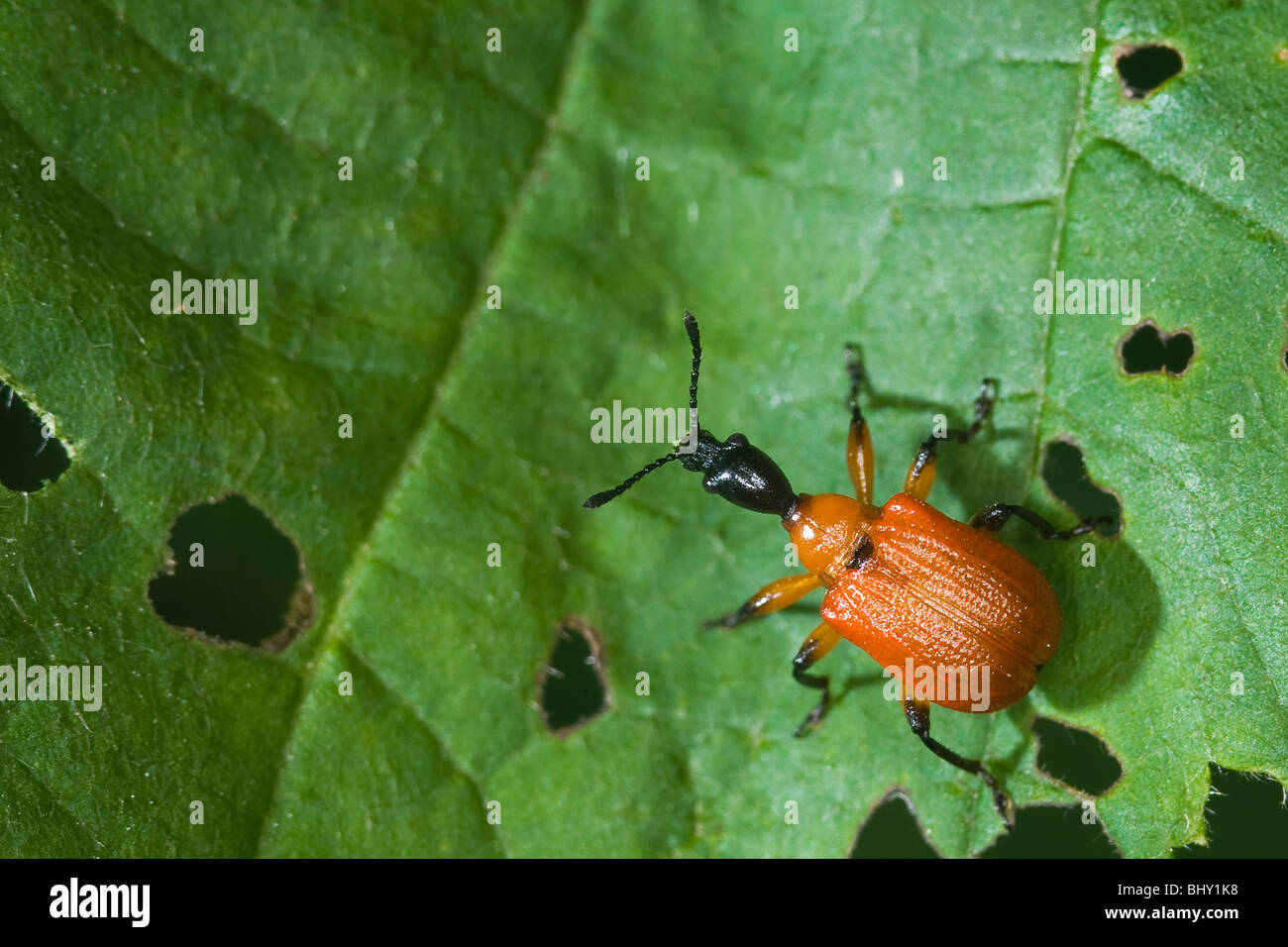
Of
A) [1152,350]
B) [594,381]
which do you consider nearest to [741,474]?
[594,381]

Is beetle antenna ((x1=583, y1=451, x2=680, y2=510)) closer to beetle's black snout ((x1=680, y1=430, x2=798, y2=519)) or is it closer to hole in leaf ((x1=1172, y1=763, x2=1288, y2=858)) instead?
beetle's black snout ((x1=680, y1=430, x2=798, y2=519))

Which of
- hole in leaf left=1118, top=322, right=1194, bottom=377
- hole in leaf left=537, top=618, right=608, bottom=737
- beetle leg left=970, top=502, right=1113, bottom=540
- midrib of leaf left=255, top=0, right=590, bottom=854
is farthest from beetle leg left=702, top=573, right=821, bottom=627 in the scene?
hole in leaf left=1118, top=322, right=1194, bottom=377

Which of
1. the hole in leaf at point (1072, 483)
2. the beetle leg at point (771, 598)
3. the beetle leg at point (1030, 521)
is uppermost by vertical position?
the hole in leaf at point (1072, 483)

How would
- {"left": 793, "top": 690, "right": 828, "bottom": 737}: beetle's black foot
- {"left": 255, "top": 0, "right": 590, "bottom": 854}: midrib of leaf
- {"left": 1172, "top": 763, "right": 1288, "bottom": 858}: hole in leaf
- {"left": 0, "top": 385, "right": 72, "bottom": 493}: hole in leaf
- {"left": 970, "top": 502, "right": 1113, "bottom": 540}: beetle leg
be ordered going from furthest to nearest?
{"left": 793, "top": 690, "right": 828, "bottom": 737}: beetle's black foot
{"left": 970, "top": 502, "right": 1113, "bottom": 540}: beetle leg
{"left": 255, "top": 0, "right": 590, "bottom": 854}: midrib of leaf
{"left": 1172, "top": 763, "right": 1288, "bottom": 858}: hole in leaf
{"left": 0, "top": 385, "right": 72, "bottom": 493}: hole in leaf

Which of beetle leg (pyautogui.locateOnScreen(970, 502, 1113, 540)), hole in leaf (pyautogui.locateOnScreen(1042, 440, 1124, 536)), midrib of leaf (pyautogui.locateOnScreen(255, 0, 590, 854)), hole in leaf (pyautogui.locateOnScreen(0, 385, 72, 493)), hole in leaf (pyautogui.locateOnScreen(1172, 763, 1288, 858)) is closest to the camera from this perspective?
hole in leaf (pyautogui.locateOnScreen(0, 385, 72, 493))

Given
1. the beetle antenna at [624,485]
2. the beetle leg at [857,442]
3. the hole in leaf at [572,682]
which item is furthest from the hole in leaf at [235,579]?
the beetle leg at [857,442]

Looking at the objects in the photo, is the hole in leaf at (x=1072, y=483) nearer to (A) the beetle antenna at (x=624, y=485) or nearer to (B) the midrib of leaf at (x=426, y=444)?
(A) the beetle antenna at (x=624, y=485)
